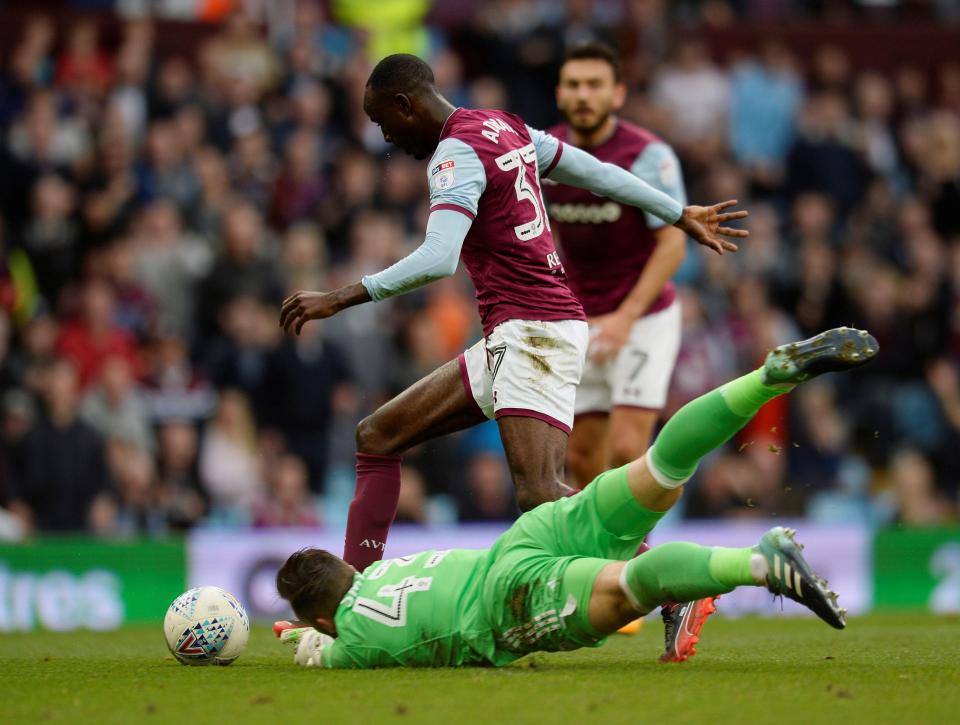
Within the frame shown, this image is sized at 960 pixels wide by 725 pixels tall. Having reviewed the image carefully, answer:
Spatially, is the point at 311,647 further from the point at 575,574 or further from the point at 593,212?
the point at 593,212

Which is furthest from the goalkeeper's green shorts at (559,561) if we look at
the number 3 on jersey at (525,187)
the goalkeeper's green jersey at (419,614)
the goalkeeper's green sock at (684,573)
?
the number 3 on jersey at (525,187)

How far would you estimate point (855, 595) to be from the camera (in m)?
12.3

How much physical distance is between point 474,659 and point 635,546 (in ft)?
2.59

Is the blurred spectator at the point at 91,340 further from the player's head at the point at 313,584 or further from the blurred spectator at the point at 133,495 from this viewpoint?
the player's head at the point at 313,584

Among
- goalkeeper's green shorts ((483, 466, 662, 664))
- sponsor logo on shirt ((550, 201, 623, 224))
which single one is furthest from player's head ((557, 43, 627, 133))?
goalkeeper's green shorts ((483, 466, 662, 664))

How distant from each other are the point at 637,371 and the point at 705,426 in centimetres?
323

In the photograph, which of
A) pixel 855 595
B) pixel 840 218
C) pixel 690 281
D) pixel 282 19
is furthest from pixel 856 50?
pixel 855 595

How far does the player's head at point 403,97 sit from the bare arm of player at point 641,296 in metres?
2.10

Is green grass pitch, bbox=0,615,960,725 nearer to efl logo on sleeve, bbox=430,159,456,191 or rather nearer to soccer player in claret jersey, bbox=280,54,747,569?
soccer player in claret jersey, bbox=280,54,747,569

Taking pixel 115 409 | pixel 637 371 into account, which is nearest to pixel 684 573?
pixel 637 371

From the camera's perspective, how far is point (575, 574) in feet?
18.3

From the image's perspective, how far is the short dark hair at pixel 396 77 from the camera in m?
6.70

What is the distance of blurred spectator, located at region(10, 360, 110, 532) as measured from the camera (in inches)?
452

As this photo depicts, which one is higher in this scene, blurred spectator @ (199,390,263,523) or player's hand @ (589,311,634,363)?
player's hand @ (589,311,634,363)
